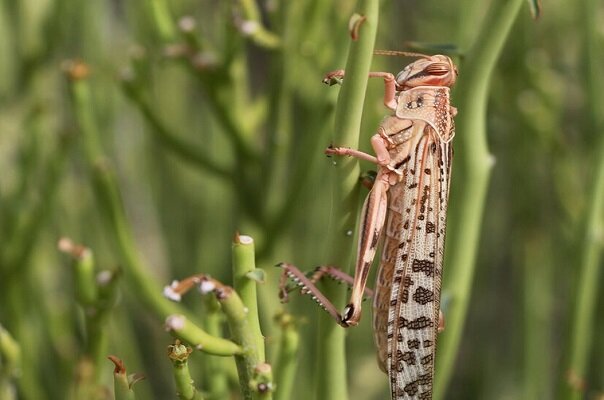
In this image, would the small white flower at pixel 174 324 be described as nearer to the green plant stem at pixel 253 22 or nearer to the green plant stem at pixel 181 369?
the green plant stem at pixel 181 369

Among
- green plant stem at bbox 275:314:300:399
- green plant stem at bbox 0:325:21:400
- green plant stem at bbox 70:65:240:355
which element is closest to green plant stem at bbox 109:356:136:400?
green plant stem at bbox 275:314:300:399

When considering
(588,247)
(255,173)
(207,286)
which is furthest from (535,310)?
(207,286)

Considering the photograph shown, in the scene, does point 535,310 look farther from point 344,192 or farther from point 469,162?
point 344,192

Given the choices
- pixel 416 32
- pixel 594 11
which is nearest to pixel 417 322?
pixel 594 11

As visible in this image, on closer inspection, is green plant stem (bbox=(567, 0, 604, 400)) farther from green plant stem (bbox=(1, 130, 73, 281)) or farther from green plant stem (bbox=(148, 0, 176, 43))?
green plant stem (bbox=(1, 130, 73, 281))

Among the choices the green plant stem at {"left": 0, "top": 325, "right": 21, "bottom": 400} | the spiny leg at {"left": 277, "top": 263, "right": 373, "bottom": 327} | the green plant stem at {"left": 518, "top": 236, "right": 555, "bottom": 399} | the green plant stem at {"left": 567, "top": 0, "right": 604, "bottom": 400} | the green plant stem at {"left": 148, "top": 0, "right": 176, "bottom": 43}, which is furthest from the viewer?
the green plant stem at {"left": 518, "top": 236, "right": 555, "bottom": 399}

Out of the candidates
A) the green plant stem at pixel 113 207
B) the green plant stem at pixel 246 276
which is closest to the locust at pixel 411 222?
the green plant stem at pixel 246 276

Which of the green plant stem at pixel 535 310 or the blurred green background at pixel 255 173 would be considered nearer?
the blurred green background at pixel 255 173
